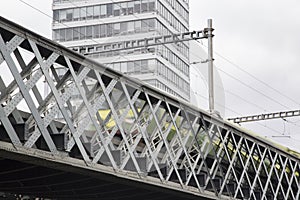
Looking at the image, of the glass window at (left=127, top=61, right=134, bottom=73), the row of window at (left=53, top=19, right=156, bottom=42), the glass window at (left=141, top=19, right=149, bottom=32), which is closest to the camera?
the glass window at (left=127, top=61, right=134, bottom=73)

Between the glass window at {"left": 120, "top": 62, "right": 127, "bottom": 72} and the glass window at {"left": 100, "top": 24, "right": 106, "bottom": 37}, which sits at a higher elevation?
the glass window at {"left": 100, "top": 24, "right": 106, "bottom": 37}

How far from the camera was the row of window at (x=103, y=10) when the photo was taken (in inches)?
3278

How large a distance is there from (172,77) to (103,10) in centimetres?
1137

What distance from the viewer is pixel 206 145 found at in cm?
2769

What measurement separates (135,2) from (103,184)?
6558cm

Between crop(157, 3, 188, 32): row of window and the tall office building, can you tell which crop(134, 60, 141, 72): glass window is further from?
crop(157, 3, 188, 32): row of window

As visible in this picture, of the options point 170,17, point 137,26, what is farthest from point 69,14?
point 170,17

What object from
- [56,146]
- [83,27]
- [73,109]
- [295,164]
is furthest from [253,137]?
[83,27]

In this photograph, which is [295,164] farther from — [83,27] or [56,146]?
[83,27]

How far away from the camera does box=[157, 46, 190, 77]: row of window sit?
8189 centimetres

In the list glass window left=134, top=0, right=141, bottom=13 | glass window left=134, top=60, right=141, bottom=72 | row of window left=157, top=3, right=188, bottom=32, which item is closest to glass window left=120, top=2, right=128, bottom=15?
glass window left=134, top=0, right=141, bottom=13

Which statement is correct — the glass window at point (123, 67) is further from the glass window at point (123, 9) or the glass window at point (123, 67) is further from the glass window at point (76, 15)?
the glass window at point (76, 15)

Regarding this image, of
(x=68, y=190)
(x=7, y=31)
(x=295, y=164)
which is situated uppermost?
(x=7, y=31)

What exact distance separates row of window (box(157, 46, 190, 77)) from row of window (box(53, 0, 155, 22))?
547cm
